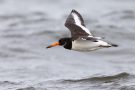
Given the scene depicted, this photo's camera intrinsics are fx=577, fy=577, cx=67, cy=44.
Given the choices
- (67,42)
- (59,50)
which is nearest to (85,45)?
(67,42)

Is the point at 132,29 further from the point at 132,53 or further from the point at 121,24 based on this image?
the point at 132,53

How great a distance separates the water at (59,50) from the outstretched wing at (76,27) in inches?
60.3

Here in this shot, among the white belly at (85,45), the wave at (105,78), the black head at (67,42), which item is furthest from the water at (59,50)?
the black head at (67,42)

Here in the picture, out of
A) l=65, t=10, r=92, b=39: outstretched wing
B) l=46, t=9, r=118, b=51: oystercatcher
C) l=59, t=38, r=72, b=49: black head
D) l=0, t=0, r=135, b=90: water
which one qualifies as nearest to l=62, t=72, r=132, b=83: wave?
l=0, t=0, r=135, b=90: water

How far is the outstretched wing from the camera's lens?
1414 centimetres

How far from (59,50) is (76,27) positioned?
6863mm

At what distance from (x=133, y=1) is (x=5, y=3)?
22.2ft

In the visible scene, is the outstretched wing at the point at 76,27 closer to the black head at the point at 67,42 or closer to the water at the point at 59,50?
the black head at the point at 67,42

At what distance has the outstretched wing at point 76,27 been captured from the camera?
46.4ft

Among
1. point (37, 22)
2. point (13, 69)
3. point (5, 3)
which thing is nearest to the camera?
point (13, 69)

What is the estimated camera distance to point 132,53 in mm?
20656

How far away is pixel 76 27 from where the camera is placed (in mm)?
14500

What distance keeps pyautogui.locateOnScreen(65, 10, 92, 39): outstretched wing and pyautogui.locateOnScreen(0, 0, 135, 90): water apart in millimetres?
1531

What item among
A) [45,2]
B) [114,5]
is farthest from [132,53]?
[45,2]
